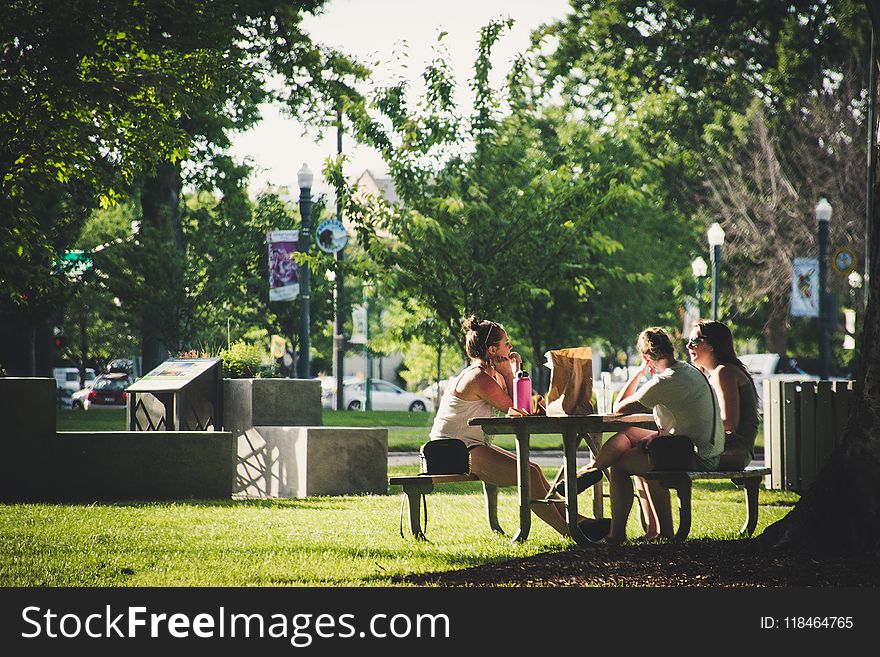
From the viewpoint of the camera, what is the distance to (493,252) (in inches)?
797

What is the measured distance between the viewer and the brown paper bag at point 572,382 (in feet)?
29.8

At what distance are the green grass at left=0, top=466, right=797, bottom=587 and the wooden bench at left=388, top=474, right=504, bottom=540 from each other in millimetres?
139

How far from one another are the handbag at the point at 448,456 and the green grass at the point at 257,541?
1.90ft

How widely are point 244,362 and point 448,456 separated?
731 centimetres

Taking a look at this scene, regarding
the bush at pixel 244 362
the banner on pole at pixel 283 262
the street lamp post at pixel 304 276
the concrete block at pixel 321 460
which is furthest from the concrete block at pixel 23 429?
the banner on pole at pixel 283 262

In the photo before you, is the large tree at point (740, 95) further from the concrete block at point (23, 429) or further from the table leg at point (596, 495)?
the table leg at point (596, 495)

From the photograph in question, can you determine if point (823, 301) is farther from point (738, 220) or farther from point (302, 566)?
point (302, 566)

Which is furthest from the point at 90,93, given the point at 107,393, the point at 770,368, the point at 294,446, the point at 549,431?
the point at 107,393

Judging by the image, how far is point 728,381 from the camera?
10.1 meters

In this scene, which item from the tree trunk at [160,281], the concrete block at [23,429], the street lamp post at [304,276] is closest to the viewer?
the concrete block at [23,429]

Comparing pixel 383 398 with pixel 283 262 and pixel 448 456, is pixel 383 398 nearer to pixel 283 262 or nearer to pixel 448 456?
pixel 283 262

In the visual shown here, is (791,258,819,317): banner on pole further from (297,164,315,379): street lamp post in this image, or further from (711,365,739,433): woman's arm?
(711,365,739,433): woman's arm

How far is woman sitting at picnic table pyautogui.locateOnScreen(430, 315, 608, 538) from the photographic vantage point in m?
9.33

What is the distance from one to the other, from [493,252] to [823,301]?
8.58m
